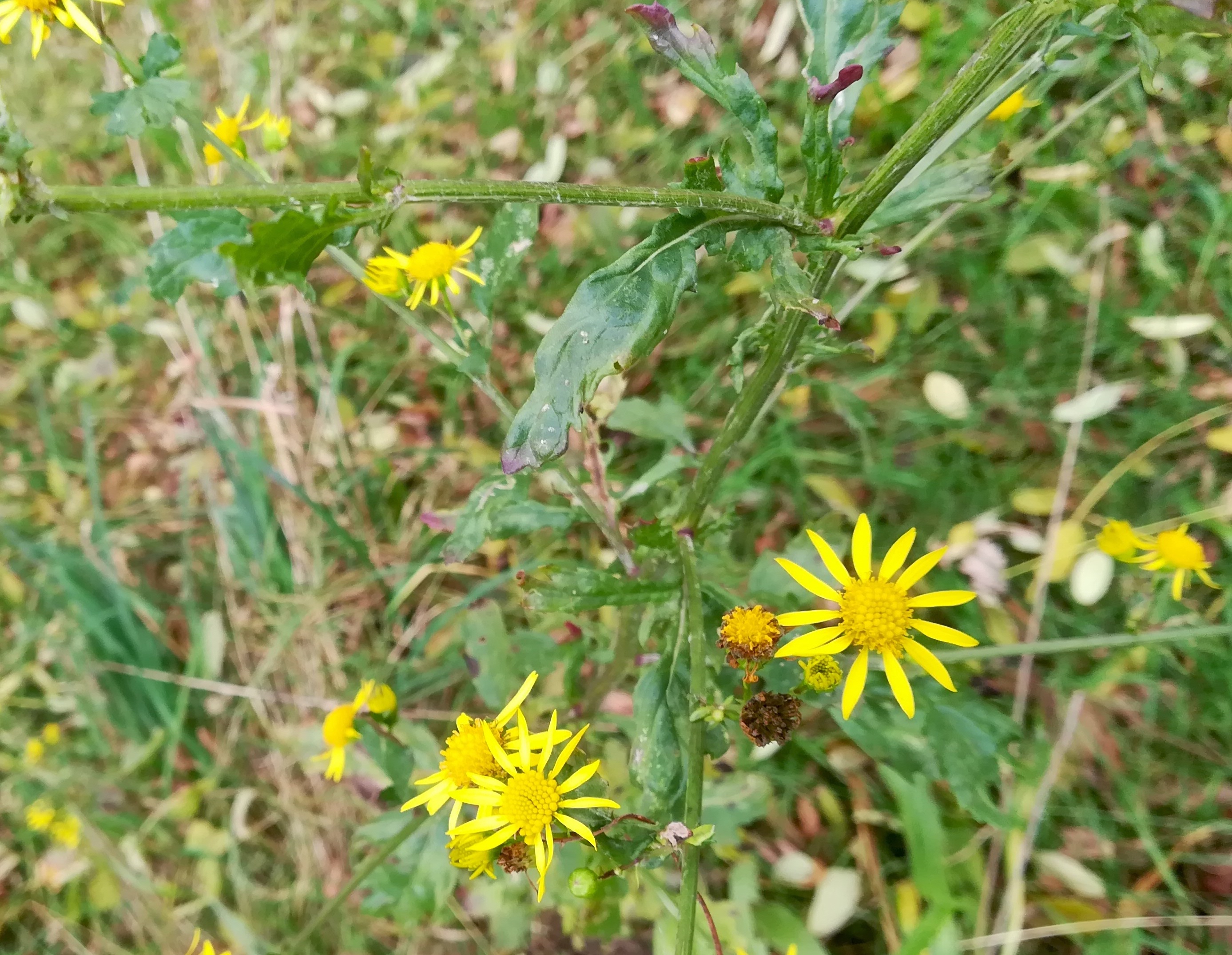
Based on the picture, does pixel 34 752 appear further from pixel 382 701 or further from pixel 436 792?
pixel 436 792

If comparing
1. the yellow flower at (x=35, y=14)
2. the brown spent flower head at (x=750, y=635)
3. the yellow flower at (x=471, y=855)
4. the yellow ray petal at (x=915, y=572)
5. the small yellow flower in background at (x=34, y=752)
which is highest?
the yellow flower at (x=35, y=14)

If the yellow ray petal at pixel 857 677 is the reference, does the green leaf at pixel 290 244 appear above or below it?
above

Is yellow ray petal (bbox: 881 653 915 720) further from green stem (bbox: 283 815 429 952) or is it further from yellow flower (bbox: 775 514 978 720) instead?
green stem (bbox: 283 815 429 952)

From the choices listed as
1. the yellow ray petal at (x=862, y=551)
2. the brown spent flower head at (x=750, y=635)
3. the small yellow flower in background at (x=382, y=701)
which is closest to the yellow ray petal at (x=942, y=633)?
the yellow ray petal at (x=862, y=551)

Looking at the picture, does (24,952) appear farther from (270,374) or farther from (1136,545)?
(1136,545)

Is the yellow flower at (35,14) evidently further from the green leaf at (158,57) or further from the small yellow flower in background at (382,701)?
the small yellow flower in background at (382,701)

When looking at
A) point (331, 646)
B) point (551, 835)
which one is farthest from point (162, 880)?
point (551, 835)

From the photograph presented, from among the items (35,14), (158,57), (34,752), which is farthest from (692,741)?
(34,752)
